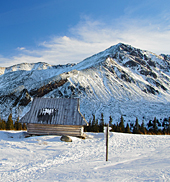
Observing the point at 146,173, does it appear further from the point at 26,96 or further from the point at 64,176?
the point at 26,96

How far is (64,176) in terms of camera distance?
23.3 feet

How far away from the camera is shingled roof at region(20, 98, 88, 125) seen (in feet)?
66.2

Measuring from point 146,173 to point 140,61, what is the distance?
167774 mm

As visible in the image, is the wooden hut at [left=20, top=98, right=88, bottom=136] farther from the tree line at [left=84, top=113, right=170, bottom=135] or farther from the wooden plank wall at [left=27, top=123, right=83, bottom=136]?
the tree line at [left=84, top=113, right=170, bottom=135]

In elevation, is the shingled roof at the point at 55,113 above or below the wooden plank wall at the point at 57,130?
above

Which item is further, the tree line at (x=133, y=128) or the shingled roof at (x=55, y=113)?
the tree line at (x=133, y=128)

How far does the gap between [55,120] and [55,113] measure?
107 cm

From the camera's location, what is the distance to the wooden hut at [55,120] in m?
20.1

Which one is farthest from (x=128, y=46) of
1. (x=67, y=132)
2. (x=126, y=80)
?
(x=67, y=132)

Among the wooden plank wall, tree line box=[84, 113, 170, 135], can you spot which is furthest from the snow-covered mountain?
the wooden plank wall

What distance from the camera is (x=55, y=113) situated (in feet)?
68.8

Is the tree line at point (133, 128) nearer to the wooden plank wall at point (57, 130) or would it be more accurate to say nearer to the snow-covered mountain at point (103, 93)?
the snow-covered mountain at point (103, 93)

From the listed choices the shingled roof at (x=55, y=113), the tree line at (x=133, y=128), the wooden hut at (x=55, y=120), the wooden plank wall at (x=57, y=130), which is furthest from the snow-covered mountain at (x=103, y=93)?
the wooden plank wall at (x=57, y=130)

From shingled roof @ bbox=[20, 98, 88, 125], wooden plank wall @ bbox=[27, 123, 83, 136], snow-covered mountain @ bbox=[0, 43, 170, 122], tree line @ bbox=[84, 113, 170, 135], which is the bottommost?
tree line @ bbox=[84, 113, 170, 135]
